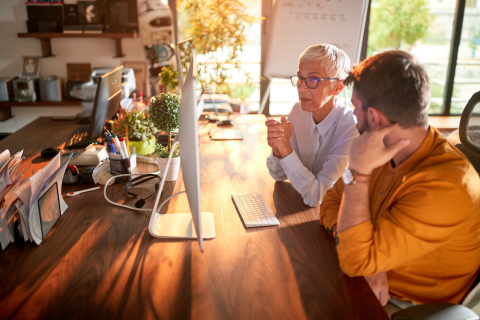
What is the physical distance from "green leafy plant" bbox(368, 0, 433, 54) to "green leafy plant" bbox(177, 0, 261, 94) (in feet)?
4.78

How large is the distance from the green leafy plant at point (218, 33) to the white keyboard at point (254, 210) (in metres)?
2.36

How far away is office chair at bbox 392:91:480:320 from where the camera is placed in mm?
894

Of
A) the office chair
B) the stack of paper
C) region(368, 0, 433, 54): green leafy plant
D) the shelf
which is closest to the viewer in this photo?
the office chair

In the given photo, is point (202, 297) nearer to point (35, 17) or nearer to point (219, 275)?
point (219, 275)

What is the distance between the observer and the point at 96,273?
1071 mm

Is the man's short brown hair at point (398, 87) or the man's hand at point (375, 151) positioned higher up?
the man's short brown hair at point (398, 87)

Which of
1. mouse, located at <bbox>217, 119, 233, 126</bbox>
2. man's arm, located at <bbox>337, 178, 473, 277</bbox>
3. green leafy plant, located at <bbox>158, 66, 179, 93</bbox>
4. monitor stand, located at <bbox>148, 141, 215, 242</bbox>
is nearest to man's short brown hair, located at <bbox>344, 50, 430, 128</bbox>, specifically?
man's arm, located at <bbox>337, 178, 473, 277</bbox>

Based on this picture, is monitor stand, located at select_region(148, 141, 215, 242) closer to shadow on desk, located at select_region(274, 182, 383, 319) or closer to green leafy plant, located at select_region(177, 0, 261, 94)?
shadow on desk, located at select_region(274, 182, 383, 319)

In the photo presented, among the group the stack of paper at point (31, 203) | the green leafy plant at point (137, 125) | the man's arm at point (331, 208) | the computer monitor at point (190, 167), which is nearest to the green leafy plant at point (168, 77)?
the green leafy plant at point (137, 125)

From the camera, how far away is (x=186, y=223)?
1.33 m

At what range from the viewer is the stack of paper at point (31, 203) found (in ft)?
3.84

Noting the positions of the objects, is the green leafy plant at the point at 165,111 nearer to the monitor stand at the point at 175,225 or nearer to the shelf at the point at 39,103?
Answer: the monitor stand at the point at 175,225

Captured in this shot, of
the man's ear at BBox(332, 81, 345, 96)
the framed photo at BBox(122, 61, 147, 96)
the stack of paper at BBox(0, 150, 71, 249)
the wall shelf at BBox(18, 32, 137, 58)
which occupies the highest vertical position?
the wall shelf at BBox(18, 32, 137, 58)

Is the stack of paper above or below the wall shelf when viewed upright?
below
